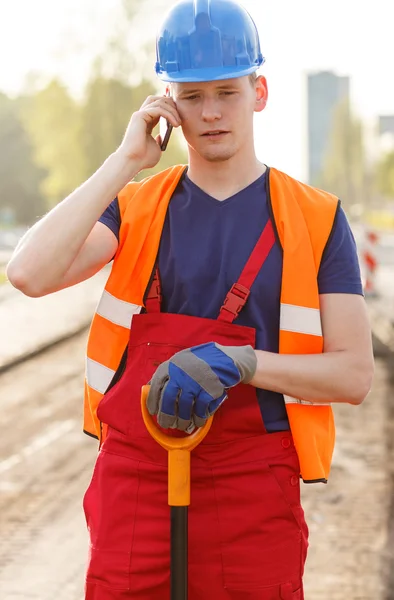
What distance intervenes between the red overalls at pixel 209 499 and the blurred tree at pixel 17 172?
211 ft

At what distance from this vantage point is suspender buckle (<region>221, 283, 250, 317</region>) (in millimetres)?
2553

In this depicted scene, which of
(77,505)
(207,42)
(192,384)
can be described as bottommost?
(77,505)

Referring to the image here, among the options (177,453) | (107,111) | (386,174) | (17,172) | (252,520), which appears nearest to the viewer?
(177,453)

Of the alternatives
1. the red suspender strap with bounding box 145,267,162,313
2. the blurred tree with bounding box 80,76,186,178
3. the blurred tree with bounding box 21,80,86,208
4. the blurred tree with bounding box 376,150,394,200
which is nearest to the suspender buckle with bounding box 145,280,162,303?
the red suspender strap with bounding box 145,267,162,313

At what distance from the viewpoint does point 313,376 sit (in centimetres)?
255

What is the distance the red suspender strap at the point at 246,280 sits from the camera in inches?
101

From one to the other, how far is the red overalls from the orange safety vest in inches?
2.4

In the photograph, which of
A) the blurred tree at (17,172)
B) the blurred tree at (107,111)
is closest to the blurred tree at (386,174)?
the blurred tree at (17,172)

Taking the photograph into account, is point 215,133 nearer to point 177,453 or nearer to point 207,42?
point 207,42

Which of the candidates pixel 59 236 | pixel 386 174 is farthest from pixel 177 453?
pixel 386 174

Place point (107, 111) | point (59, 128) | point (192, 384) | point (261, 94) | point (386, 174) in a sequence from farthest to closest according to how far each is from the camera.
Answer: point (386, 174) < point (59, 128) < point (107, 111) < point (261, 94) < point (192, 384)

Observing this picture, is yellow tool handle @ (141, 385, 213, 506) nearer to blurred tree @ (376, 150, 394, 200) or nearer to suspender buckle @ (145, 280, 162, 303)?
suspender buckle @ (145, 280, 162, 303)

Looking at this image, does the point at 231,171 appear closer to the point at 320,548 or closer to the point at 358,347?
the point at 358,347

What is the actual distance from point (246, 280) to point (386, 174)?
80.6 metres
